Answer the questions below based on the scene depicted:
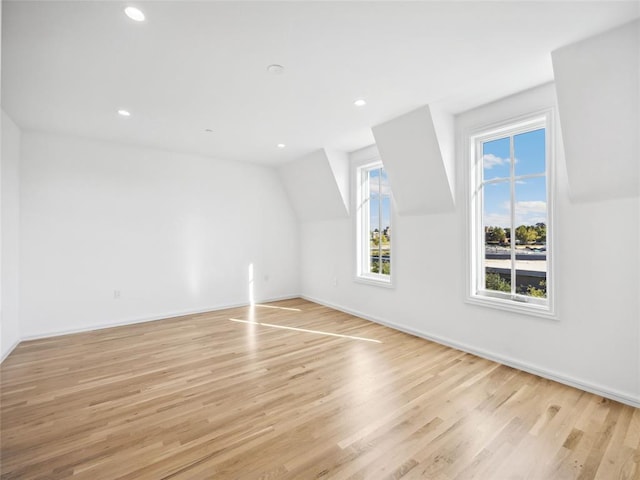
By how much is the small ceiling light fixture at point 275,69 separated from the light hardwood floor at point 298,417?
2699 millimetres

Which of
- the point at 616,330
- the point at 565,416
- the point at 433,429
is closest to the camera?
the point at 433,429

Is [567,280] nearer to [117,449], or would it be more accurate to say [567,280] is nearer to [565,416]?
[565,416]

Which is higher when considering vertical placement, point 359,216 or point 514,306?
point 359,216

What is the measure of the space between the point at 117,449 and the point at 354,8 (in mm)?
3078

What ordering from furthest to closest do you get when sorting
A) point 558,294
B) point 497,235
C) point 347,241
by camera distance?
1. point 347,241
2. point 497,235
3. point 558,294

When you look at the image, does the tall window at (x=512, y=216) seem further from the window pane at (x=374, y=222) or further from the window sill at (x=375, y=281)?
the window pane at (x=374, y=222)

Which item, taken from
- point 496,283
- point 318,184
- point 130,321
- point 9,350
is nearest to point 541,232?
point 496,283

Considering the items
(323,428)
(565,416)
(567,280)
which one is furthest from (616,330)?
(323,428)

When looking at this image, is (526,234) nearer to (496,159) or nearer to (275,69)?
(496,159)

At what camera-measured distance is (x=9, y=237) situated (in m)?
3.41

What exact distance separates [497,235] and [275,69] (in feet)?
9.21

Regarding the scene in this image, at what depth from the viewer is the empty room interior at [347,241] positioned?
1.84 m

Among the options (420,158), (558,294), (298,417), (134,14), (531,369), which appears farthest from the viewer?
(420,158)

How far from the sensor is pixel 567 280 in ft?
8.51
